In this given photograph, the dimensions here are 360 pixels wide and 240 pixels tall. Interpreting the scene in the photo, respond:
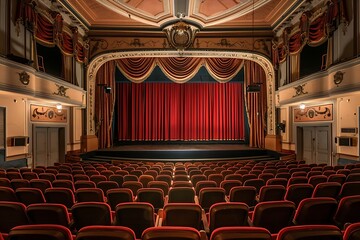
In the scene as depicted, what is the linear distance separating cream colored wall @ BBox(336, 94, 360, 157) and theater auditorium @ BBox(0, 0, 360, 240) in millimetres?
47

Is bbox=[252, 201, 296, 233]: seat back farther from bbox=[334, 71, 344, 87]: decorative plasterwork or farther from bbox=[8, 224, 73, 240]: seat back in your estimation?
bbox=[334, 71, 344, 87]: decorative plasterwork

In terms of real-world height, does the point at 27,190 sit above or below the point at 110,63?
below

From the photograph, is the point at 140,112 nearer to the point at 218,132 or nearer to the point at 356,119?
the point at 218,132

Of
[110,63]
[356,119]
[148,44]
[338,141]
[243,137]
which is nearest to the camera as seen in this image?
[356,119]

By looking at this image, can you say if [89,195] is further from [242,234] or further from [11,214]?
[242,234]

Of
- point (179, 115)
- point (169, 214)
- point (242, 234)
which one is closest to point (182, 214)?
point (169, 214)

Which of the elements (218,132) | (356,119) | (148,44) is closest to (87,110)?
(148,44)

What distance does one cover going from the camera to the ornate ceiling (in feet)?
28.7

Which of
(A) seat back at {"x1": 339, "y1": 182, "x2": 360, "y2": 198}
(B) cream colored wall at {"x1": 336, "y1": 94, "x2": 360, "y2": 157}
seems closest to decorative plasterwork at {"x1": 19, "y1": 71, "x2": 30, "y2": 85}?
(A) seat back at {"x1": 339, "y1": 182, "x2": 360, "y2": 198}

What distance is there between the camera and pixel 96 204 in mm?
2369

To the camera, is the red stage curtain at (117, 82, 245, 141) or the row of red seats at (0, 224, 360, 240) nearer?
the row of red seats at (0, 224, 360, 240)

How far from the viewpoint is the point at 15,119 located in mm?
7492

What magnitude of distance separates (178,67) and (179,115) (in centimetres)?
396

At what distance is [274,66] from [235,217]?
9.76 metres
